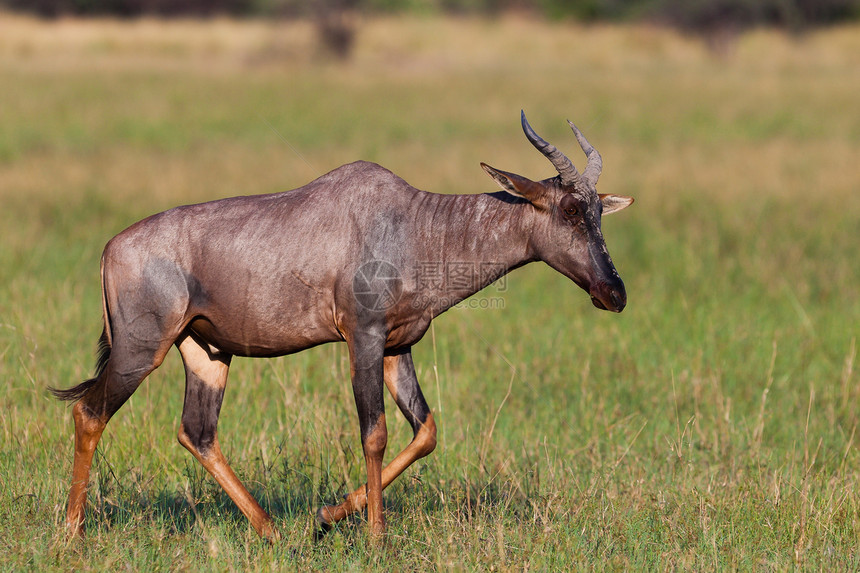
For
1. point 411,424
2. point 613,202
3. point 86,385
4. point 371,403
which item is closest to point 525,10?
point 613,202

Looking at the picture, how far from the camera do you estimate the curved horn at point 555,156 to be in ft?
14.3

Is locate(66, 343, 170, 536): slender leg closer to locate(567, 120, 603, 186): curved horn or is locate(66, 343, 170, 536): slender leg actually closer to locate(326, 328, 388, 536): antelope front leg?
locate(326, 328, 388, 536): antelope front leg

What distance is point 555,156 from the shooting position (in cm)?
441

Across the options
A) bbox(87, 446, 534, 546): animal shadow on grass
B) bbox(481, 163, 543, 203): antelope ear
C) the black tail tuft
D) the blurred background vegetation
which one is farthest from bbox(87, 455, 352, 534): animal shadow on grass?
the blurred background vegetation

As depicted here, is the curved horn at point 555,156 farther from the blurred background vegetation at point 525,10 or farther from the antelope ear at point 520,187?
the blurred background vegetation at point 525,10

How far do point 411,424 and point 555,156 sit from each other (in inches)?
58.2

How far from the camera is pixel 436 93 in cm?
2930

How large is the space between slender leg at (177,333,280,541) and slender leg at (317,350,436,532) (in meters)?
0.33

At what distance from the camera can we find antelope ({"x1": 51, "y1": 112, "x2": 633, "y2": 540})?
4531 mm

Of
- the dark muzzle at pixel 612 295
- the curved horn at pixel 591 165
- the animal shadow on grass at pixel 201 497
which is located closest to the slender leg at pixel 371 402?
the animal shadow on grass at pixel 201 497

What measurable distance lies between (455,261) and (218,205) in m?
1.15

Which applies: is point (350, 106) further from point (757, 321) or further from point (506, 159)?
point (757, 321)

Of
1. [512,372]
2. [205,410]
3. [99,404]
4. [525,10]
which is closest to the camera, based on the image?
[99,404]

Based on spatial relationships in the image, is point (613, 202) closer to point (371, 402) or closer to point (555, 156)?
point (555, 156)
